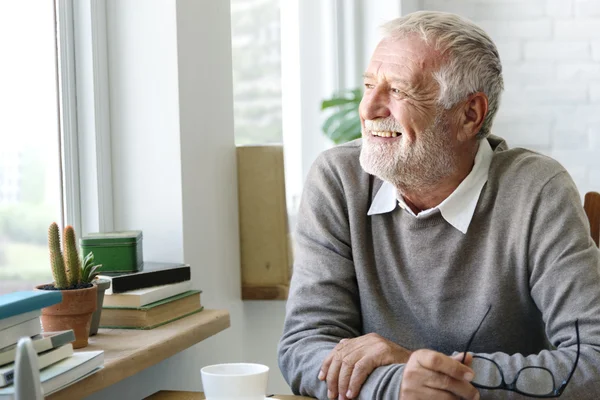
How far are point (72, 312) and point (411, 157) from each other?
731 mm

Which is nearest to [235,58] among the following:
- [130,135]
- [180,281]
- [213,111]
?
[213,111]

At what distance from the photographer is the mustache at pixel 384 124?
1.75 m

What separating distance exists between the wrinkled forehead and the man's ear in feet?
0.42

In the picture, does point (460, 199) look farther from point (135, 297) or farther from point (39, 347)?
point (39, 347)

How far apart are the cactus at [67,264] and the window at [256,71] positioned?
1.05 m

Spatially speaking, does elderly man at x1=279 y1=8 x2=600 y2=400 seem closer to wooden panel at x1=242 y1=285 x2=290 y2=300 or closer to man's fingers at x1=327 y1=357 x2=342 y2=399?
man's fingers at x1=327 y1=357 x2=342 y2=399

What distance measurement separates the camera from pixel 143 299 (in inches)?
66.6

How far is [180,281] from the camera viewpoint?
1.83 metres

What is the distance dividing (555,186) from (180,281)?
2.62 ft

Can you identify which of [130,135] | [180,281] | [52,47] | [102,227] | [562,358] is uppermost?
[52,47]

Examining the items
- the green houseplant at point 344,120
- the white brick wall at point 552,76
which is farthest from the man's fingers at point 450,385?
the white brick wall at point 552,76

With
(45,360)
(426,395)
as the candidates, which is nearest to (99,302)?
(45,360)

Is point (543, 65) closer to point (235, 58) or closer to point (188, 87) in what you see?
point (235, 58)

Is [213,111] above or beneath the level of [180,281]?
above
